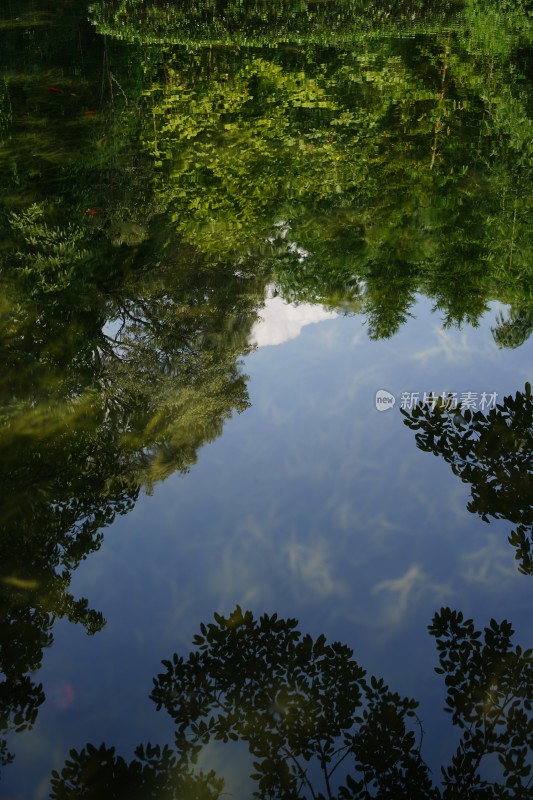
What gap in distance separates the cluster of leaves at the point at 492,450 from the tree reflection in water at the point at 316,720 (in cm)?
83

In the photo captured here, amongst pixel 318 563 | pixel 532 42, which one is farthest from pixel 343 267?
pixel 532 42

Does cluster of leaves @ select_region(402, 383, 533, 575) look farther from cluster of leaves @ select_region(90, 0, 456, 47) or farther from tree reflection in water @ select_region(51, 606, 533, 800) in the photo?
cluster of leaves @ select_region(90, 0, 456, 47)

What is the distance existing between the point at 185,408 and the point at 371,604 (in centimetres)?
205

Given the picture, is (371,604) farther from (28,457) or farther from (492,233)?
(492,233)

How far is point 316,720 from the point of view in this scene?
338 cm

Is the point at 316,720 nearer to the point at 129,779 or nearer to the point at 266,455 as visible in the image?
the point at 129,779

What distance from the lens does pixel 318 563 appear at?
13.5 feet

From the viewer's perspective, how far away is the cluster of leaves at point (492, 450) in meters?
4.43

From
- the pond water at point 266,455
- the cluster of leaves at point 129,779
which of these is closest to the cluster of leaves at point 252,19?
the pond water at point 266,455

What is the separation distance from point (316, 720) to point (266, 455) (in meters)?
1.91

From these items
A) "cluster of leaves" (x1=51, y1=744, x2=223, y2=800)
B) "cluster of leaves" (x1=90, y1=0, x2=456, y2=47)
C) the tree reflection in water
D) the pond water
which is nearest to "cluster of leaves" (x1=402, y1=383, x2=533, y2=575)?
the pond water

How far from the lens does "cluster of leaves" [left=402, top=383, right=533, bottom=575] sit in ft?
14.5

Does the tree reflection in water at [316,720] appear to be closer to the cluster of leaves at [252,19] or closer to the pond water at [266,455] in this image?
the pond water at [266,455]

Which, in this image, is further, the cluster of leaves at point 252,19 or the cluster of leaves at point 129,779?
the cluster of leaves at point 252,19
